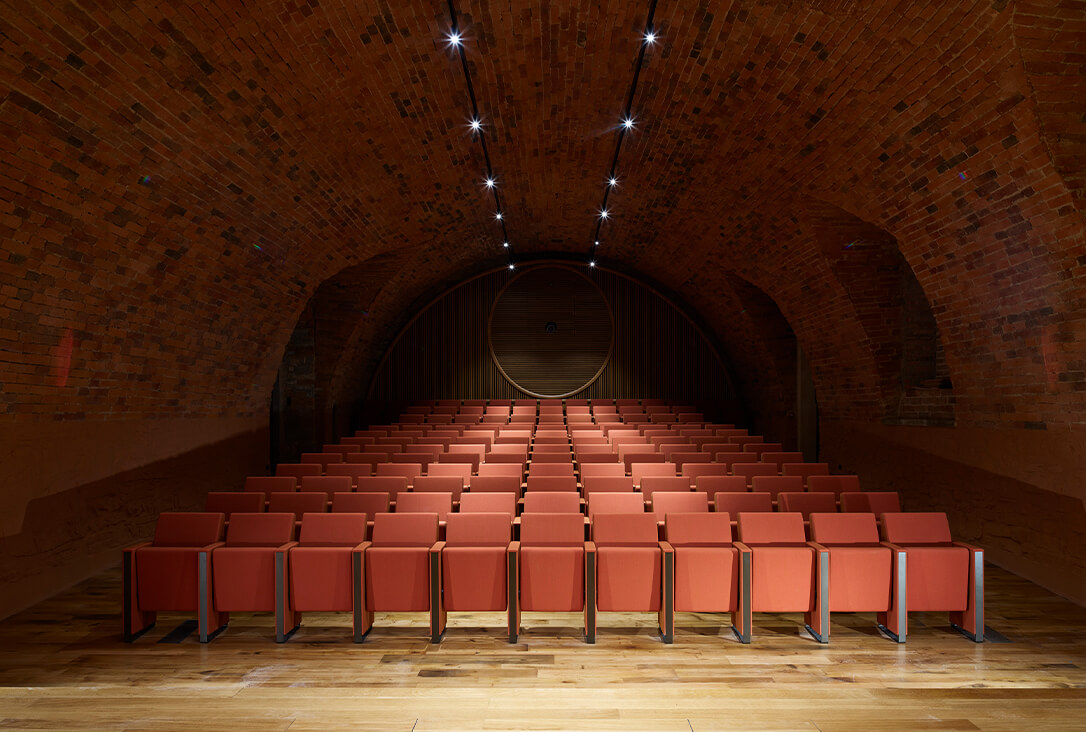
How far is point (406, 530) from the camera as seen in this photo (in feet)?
15.1

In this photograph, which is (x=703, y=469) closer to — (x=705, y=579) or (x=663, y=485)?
(x=663, y=485)

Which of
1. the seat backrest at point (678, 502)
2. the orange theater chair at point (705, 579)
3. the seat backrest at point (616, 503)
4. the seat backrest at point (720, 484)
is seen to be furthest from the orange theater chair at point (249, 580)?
the seat backrest at point (720, 484)

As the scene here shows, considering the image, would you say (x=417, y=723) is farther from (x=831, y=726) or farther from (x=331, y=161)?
(x=331, y=161)

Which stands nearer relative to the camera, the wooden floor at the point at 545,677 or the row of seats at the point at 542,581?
the wooden floor at the point at 545,677

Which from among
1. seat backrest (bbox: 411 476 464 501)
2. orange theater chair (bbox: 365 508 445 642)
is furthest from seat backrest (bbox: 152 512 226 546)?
seat backrest (bbox: 411 476 464 501)

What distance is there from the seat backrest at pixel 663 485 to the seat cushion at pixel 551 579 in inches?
85.7

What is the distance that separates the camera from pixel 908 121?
16.9ft

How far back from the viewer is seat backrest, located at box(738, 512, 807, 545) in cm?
454

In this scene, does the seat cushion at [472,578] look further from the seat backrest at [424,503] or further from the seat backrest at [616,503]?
the seat backrest at [616,503]

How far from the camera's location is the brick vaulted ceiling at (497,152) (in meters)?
4.27

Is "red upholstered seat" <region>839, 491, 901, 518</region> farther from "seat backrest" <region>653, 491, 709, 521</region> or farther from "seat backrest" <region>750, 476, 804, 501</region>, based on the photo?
"seat backrest" <region>653, 491, 709, 521</region>

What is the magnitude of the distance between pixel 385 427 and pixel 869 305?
25.5 feet

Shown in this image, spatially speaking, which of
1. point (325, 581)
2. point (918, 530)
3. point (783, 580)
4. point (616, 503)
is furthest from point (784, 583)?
point (325, 581)

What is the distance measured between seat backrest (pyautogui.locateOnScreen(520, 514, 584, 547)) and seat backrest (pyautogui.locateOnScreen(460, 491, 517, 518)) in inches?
28.0
